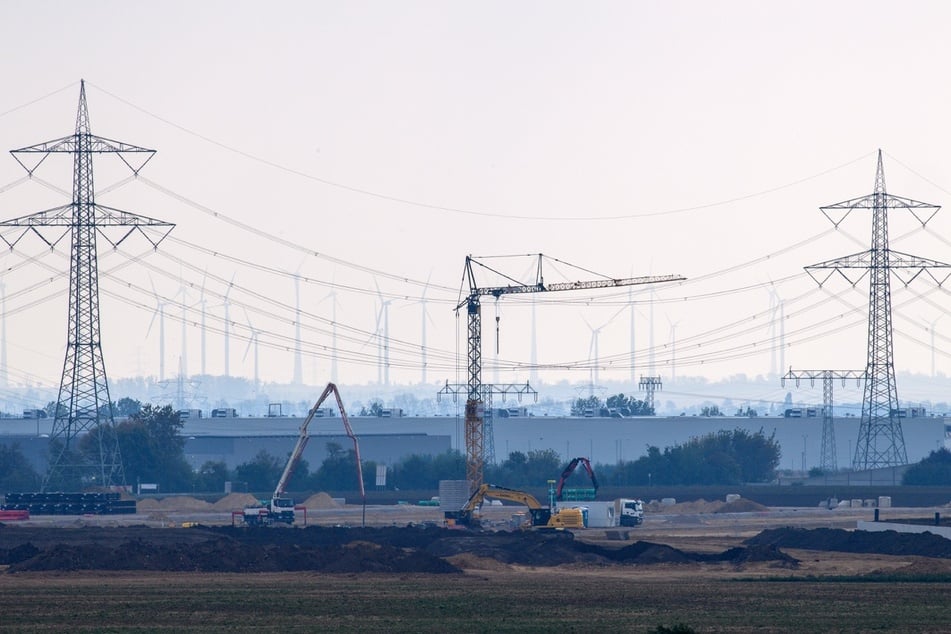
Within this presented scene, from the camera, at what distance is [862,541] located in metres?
88.4

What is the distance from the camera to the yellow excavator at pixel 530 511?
108062 mm

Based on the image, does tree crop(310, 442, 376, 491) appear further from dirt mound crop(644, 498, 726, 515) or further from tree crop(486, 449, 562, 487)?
dirt mound crop(644, 498, 726, 515)

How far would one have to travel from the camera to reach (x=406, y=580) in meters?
72.9

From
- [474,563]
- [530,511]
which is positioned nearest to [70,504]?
[530,511]

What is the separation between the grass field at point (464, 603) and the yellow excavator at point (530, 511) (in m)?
30.2

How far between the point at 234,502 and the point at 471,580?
76752mm

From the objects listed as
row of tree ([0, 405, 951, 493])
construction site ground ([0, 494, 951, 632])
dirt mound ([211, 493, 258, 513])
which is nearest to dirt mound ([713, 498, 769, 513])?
construction site ground ([0, 494, 951, 632])

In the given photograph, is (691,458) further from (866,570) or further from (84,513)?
(866,570)

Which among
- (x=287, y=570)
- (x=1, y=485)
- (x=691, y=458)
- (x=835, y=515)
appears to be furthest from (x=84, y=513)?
(x=691, y=458)

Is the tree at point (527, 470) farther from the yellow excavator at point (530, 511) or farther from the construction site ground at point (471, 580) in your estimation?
the construction site ground at point (471, 580)

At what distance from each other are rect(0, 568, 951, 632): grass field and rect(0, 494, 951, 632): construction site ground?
11cm

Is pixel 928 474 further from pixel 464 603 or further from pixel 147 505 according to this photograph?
pixel 464 603

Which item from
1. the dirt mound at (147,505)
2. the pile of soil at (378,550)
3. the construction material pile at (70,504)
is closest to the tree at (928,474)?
the pile of soil at (378,550)

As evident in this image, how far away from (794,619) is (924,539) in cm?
3325
